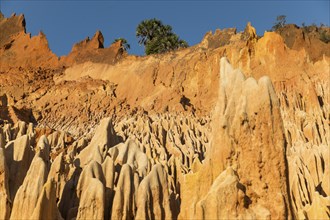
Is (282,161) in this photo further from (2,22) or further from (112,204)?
(2,22)

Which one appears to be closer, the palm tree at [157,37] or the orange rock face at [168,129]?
the orange rock face at [168,129]

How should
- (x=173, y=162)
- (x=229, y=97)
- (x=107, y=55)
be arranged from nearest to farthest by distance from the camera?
(x=229, y=97)
(x=173, y=162)
(x=107, y=55)

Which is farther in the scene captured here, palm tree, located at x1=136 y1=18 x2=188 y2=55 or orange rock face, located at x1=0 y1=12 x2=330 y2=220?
palm tree, located at x1=136 y1=18 x2=188 y2=55

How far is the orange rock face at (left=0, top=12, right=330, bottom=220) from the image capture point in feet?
40.3

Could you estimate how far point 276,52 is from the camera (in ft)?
134

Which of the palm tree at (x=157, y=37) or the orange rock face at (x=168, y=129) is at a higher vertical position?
the palm tree at (x=157, y=37)

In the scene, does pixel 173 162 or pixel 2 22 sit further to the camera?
pixel 2 22

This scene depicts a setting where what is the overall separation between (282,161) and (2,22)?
49590 millimetres

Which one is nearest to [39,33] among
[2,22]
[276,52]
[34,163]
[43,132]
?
[2,22]

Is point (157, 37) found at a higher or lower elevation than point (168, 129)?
higher

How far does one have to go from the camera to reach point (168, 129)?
120 feet

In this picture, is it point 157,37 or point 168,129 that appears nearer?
point 168,129

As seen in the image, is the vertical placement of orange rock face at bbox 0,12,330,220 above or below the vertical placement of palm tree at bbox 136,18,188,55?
below

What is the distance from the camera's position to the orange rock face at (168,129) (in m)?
12.3
